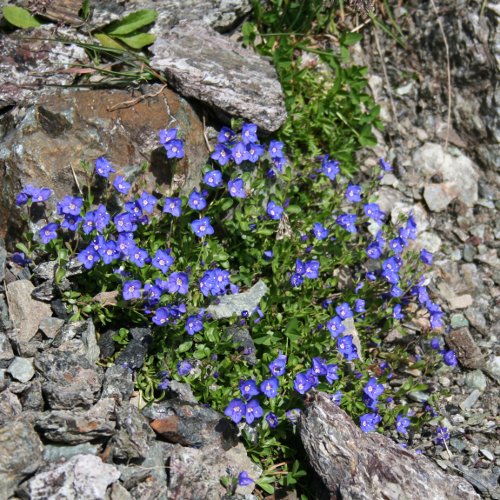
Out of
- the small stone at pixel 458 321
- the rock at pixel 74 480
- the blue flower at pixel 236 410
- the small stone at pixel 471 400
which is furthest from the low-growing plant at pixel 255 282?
the rock at pixel 74 480

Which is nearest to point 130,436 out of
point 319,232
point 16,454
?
point 16,454

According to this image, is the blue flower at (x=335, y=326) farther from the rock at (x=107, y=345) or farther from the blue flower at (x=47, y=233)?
the blue flower at (x=47, y=233)

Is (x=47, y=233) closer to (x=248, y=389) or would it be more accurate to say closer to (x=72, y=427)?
(x=72, y=427)

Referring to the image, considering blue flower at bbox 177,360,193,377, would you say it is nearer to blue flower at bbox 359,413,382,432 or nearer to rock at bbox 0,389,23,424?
rock at bbox 0,389,23,424

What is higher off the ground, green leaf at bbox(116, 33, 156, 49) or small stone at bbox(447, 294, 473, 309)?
green leaf at bbox(116, 33, 156, 49)

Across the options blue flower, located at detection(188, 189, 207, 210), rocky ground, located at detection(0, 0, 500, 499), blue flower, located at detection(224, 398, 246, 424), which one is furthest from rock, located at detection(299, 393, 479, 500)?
blue flower, located at detection(188, 189, 207, 210)

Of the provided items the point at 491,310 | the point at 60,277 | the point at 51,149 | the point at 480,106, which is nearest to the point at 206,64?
the point at 51,149
